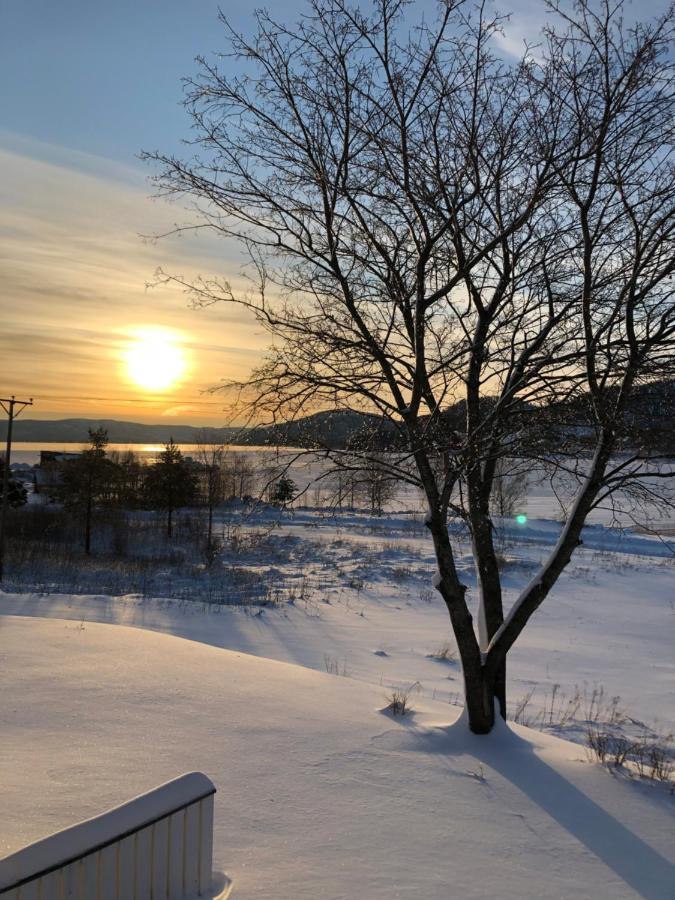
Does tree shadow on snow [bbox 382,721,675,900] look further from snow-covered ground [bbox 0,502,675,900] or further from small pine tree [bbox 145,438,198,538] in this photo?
small pine tree [bbox 145,438,198,538]

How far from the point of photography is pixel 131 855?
2.74m

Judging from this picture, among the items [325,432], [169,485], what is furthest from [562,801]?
[169,485]

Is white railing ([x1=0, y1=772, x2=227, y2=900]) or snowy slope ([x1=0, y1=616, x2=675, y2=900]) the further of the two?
snowy slope ([x1=0, y1=616, x2=675, y2=900])

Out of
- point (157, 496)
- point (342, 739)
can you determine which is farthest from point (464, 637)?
point (157, 496)

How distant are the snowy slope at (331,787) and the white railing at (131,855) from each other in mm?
421

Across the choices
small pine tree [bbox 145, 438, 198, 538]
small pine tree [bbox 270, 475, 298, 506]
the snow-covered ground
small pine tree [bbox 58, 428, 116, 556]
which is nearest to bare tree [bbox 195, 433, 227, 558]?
small pine tree [bbox 270, 475, 298, 506]

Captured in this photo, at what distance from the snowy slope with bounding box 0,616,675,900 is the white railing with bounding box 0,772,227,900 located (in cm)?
42

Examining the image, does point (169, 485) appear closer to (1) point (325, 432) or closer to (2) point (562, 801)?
(1) point (325, 432)

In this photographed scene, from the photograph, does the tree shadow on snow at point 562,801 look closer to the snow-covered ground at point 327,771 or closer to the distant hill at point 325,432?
the snow-covered ground at point 327,771

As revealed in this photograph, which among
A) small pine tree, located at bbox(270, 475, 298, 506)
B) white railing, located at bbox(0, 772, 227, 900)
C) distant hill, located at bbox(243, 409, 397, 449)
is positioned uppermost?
distant hill, located at bbox(243, 409, 397, 449)

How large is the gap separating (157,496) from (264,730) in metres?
35.2

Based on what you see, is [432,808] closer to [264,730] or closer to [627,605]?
[264,730]

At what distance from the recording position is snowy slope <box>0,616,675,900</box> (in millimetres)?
3658

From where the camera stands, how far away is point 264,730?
545cm
